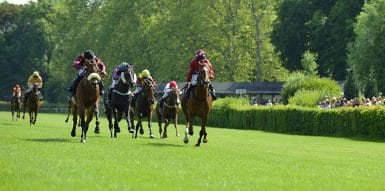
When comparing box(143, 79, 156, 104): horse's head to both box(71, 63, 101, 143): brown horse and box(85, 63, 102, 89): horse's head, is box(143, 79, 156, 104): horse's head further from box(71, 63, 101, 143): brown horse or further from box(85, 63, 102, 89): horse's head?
box(85, 63, 102, 89): horse's head

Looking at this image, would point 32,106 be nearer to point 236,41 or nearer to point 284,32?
point 284,32

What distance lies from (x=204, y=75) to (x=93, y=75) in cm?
322

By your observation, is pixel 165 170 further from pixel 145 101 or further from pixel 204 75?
pixel 145 101

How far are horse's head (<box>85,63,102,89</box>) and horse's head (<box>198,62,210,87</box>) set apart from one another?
296 centimetres

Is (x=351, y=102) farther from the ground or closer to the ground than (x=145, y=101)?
farther from the ground

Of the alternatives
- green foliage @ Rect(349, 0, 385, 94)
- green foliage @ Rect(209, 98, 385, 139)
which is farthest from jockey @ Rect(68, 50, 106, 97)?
green foliage @ Rect(349, 0, 385, 94)

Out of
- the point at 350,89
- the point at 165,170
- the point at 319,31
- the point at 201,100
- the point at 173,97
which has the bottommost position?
the point at 165,170

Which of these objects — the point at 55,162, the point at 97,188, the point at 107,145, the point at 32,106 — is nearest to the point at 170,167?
the point at 55,162

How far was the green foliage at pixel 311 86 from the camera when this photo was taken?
5247cm

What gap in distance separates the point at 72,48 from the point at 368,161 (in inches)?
3282

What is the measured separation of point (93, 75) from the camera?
2291 cm

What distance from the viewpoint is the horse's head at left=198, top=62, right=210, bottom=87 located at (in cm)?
2269

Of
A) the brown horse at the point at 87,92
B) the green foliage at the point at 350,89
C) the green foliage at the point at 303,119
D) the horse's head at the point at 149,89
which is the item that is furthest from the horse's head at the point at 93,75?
the green foliage at the point at 350,89

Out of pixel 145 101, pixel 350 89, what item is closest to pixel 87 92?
pixel 145 101
